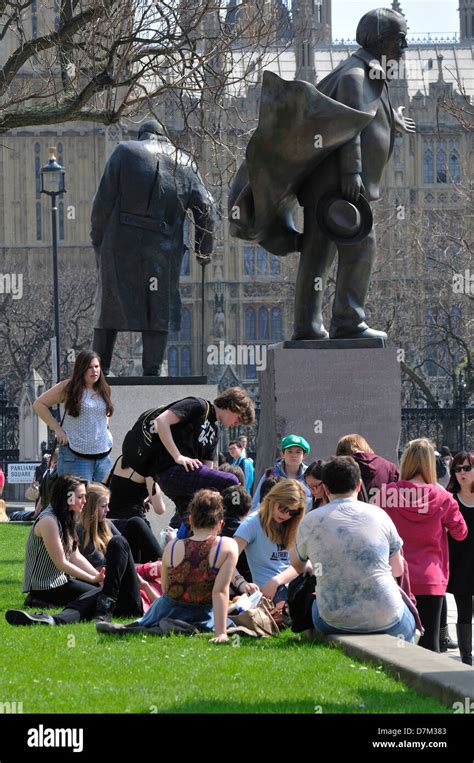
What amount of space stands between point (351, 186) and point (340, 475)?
483 centimetres

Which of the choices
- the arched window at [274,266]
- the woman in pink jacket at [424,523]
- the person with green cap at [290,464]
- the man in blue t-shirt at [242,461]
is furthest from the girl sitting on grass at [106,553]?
the arched window at [274,266]

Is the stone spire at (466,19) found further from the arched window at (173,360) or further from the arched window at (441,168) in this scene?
the arched window at (173,360)

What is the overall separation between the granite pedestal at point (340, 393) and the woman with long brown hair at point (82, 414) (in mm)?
1599

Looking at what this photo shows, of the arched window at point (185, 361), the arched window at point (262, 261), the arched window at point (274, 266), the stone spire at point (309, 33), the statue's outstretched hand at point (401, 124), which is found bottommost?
the statue's outstretched hand at point (401, 124)

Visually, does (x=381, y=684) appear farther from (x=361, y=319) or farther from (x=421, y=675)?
(x=361, y=319)

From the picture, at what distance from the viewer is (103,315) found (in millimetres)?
15477

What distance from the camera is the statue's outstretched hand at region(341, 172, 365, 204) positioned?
12500mm

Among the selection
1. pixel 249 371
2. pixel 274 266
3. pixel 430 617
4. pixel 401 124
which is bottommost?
pixel 430 617

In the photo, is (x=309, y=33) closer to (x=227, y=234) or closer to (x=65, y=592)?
(x=227, y=234)

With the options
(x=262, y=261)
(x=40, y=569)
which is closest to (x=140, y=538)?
(x=40, y=569)

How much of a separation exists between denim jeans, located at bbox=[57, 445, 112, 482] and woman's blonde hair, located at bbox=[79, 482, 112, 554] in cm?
91

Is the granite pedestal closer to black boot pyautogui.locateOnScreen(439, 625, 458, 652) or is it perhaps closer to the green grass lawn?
black boot pyautogui.locateOnScreen(439, 625, 458, 652)

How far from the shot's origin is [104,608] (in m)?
9.71

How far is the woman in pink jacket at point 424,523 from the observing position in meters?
9.36
